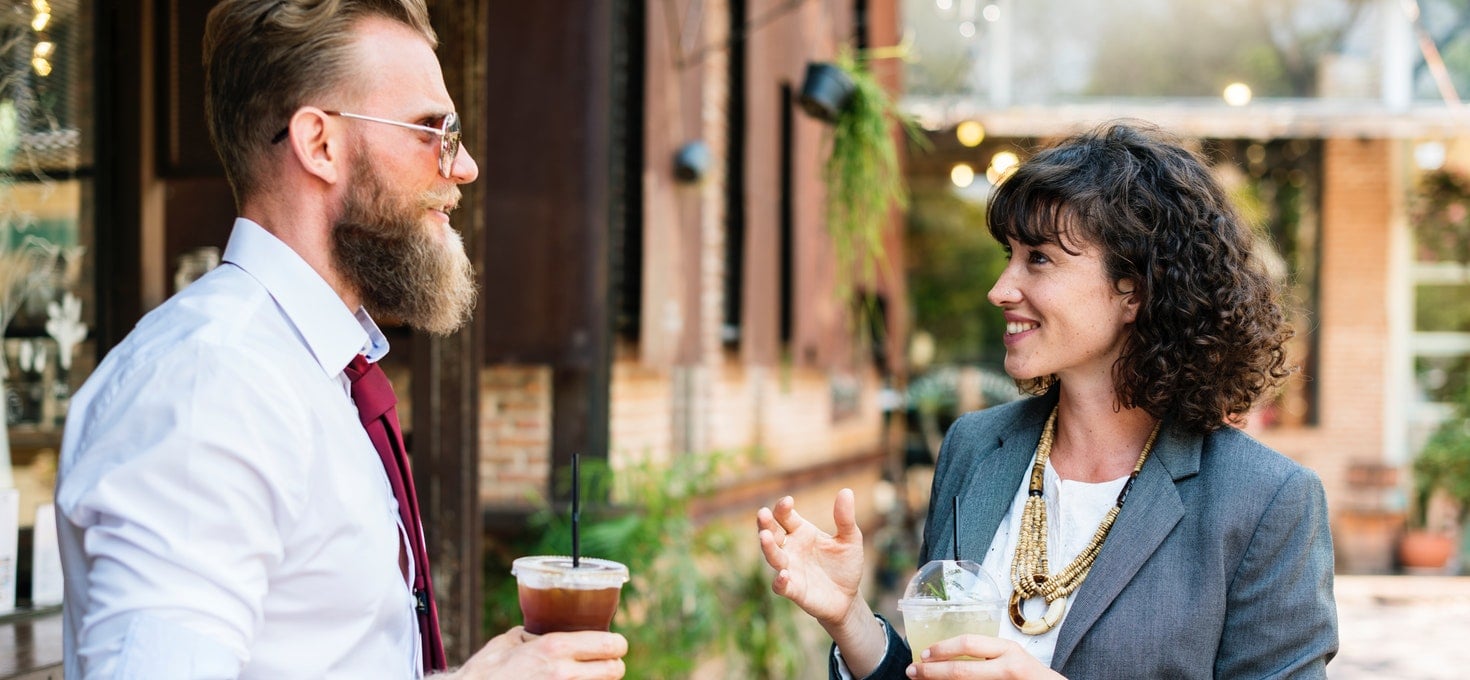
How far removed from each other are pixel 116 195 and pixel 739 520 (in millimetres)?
4021

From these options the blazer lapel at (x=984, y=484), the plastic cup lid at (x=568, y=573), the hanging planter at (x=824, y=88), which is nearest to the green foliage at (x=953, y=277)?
the hanging planter at (x=824, y=88)

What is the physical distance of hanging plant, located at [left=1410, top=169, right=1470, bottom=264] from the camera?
1281cm

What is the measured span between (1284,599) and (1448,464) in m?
11.8

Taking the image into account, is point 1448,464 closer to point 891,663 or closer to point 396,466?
point 891,663

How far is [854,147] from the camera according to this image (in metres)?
5.63

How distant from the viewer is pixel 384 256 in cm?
169

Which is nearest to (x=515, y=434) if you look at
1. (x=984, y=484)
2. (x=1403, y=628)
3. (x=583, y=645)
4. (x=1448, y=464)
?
(x=984, y=484)

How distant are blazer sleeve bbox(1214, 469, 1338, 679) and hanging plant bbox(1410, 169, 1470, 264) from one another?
12.5 metres

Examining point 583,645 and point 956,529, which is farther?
point 956,529

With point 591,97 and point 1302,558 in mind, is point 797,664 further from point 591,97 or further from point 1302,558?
point 1302,558

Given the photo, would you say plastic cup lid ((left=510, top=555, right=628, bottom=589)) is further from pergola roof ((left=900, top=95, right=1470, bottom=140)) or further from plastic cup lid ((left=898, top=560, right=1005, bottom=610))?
pergola roof ((left=900, top=95, right=1470, bottom=140))

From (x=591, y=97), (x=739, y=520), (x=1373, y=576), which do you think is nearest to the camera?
(x=591, y=97)

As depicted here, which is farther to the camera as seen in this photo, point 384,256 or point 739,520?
point 739,520

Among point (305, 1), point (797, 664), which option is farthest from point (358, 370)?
point (797, 664)
